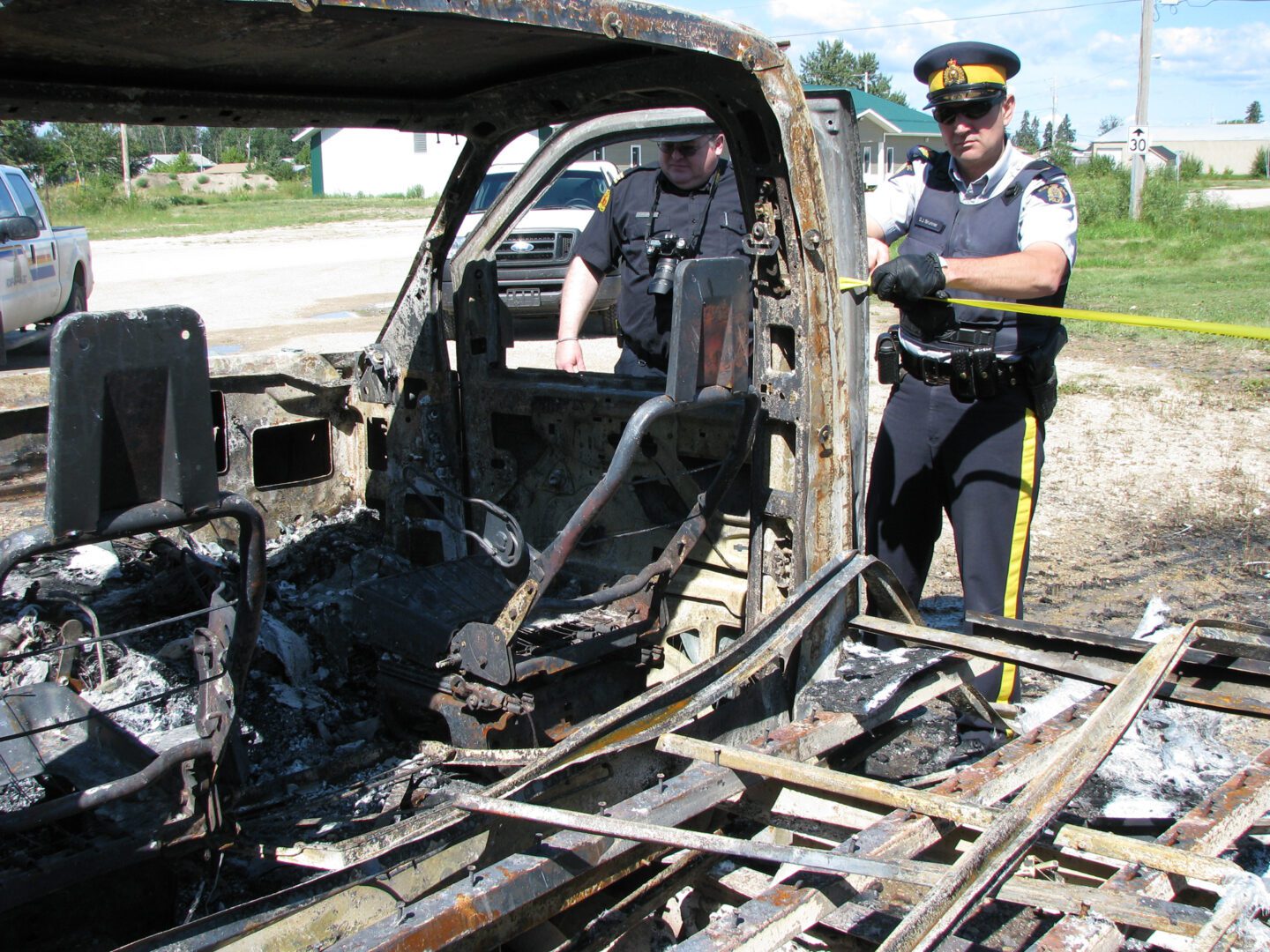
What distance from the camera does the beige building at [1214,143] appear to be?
7294cm

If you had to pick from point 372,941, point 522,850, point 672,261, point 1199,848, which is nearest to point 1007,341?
point 672,261

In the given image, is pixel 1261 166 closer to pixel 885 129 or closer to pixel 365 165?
pixel 885 129

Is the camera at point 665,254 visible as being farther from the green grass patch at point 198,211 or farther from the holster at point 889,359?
the green grass patch at point 198,211

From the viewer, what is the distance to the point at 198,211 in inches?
1209

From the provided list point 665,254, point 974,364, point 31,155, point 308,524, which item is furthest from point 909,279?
point 31,155

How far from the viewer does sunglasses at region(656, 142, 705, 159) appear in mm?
4055

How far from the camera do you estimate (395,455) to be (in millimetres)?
3812

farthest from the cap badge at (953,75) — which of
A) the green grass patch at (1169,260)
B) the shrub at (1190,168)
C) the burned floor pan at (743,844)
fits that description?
the shrub at (1190,168)

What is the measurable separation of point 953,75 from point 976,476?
116 centimetres

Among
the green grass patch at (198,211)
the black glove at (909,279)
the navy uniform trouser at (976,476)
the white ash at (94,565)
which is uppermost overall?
the green grass patch at (198,211)

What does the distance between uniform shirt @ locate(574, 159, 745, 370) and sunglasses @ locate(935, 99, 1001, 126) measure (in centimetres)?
93

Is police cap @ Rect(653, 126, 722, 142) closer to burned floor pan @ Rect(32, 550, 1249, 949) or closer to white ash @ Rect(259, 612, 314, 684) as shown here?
burned floor pan @ Rect(32, 550, 1249, 949)

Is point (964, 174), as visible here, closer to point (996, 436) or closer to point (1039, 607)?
point (996, 436)

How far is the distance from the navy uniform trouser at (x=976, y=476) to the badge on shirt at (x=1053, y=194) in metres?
0.54
